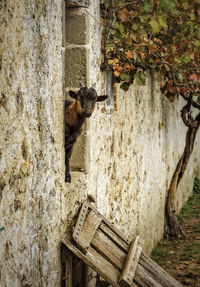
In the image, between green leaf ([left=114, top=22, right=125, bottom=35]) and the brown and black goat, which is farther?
green leaf ([left=114, top=22, right=125, bottom=35])

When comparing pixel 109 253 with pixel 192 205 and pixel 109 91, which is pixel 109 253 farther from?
pixel 192 205

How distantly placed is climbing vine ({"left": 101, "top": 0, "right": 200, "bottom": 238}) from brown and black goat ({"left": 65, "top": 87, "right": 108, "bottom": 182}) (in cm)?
103

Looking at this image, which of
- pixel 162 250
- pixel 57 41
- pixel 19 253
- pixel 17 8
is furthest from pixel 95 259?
pixel 162 250

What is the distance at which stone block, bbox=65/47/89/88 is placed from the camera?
4.55 m

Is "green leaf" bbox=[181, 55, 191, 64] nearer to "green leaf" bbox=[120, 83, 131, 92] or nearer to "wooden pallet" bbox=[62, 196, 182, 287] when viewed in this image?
"green leaf" bbox=[120, 83, 131, 92]

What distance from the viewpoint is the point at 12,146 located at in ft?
9.42

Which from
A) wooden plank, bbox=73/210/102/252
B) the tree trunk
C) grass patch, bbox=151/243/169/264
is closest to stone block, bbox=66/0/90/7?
wooden plank, bbox=73/210/102/252

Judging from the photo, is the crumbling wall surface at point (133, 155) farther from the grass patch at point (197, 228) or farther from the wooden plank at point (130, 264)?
the grass patch at point (197, 228)

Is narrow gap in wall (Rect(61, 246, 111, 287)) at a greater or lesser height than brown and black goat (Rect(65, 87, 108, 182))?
lesser

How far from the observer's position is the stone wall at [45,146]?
112 inches

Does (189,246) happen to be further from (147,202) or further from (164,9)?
(164,9)

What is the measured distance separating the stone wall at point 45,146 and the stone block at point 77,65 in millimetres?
Result: 15

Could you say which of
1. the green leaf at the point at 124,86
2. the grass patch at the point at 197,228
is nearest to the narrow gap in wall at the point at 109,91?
the green leaf at the point at 124,86

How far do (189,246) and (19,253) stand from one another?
5.36 meters
